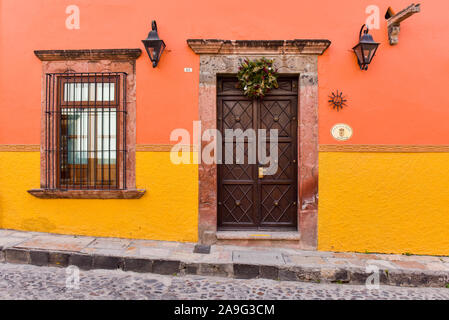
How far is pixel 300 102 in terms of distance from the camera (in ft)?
16.5

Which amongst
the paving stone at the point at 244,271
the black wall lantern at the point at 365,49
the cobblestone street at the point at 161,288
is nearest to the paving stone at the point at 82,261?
the cobblestone street at the point at 161,288

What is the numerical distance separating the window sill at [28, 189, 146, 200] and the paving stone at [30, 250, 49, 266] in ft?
3.27

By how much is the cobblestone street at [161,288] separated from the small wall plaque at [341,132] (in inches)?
85.6

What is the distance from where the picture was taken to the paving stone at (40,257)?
14.4 ft

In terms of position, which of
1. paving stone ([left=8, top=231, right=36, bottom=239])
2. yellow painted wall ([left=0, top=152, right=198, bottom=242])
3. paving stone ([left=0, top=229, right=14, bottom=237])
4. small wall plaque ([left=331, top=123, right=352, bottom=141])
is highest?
small wall plaque ([left=331, top=123, right=352, bottom=141])

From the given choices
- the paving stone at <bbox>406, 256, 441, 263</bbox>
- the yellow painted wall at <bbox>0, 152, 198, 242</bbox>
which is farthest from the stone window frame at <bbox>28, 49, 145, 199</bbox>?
the paving stone at <bbox>406, 256, 441, 263</bbox>

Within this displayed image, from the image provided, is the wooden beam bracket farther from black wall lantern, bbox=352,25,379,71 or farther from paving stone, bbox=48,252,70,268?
paving stone, bbox=48,252,70,268

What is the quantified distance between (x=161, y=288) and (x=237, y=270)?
40.0 inches

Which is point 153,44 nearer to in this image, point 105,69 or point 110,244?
point 105,69

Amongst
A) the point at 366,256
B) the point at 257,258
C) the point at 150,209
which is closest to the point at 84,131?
the point at 150,209

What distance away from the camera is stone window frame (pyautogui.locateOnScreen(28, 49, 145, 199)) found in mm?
5062

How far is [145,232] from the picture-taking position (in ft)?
16.7
